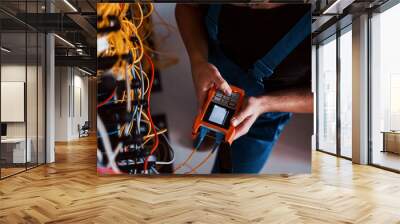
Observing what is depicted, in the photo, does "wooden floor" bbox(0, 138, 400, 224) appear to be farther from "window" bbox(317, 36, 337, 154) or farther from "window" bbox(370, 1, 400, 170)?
"window" bbox(317, 36, 337, 154)

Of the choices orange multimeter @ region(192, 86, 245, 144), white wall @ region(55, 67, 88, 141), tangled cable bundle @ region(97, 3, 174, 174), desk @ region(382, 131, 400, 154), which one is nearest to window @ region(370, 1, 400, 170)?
desk @ region(382, 131, 400, 154)

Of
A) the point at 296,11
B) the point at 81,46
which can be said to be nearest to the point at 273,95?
the point at 296,11

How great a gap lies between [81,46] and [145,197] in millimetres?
8910

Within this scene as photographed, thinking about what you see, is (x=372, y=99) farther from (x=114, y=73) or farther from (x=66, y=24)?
(x=66, y=24)

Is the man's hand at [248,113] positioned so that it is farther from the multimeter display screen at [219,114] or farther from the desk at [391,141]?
the desk at [391,141]

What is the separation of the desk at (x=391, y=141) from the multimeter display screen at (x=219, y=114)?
334cm

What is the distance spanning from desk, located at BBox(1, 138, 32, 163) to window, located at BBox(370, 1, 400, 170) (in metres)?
6.94

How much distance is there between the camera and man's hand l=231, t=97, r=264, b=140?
19.7ft

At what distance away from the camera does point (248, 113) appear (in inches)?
237

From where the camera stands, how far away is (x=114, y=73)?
604cm

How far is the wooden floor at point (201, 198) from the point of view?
3838mm

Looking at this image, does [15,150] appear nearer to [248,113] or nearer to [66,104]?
[248,113]

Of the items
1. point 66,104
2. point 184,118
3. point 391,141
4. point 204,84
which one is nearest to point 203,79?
point 204,84

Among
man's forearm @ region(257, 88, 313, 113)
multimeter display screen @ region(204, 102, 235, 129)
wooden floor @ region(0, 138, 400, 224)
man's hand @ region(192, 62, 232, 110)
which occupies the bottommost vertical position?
wooden floor @ region(0, 138, 400, 224)
